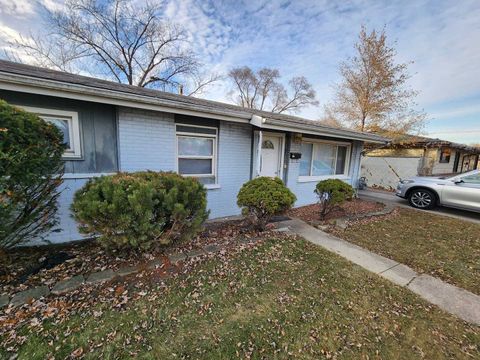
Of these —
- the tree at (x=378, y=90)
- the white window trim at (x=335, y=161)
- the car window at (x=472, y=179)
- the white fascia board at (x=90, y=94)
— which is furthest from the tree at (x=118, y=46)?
the car window at (x=472, y=179)

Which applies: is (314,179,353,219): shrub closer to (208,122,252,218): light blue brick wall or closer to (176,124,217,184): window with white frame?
(208,122,252,218): light blue brick wall

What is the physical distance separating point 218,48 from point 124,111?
8.50 m

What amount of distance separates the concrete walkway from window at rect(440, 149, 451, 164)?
14878 millimetres

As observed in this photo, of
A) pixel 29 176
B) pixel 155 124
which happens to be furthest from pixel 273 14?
pixel 29 176

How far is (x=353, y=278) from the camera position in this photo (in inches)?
120

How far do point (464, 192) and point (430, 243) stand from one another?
3.68 meters

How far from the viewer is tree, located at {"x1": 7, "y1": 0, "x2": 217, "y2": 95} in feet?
39.9

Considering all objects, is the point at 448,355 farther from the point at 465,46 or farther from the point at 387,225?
the point at 465,46

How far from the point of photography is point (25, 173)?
2.43m

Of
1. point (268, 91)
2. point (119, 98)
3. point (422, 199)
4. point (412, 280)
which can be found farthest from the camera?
point (268, 91)

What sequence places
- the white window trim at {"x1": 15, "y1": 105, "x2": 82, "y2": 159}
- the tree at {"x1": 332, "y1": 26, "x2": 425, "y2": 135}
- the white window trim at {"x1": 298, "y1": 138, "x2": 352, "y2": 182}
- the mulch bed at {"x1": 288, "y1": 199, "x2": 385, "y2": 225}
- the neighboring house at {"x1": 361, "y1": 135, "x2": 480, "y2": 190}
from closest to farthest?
the white window trim at {"x1": 15, "y1": 105, "x2": 82, "y2": 159} → the mulch bed at {"x1": 288, "y1": 199, "x2": 385, "y2": 225} → the white window trim at {"x1": 298, "y1": 138, "x2": 352, "y2": 182} → the neighboring house at {"x1": 361, "y1": 135, "x2": 480, "y2": 190} → the tree at {"x1": 332, "y1": 26, "x2": 425, "y2": 135}

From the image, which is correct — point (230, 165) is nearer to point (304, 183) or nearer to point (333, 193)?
point (333, 193)

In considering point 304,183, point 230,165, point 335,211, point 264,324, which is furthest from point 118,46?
point 264,324

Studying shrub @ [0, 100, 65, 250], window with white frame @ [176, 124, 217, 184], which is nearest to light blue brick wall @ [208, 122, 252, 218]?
window with white frame @ [176, 124, 217, 184]
